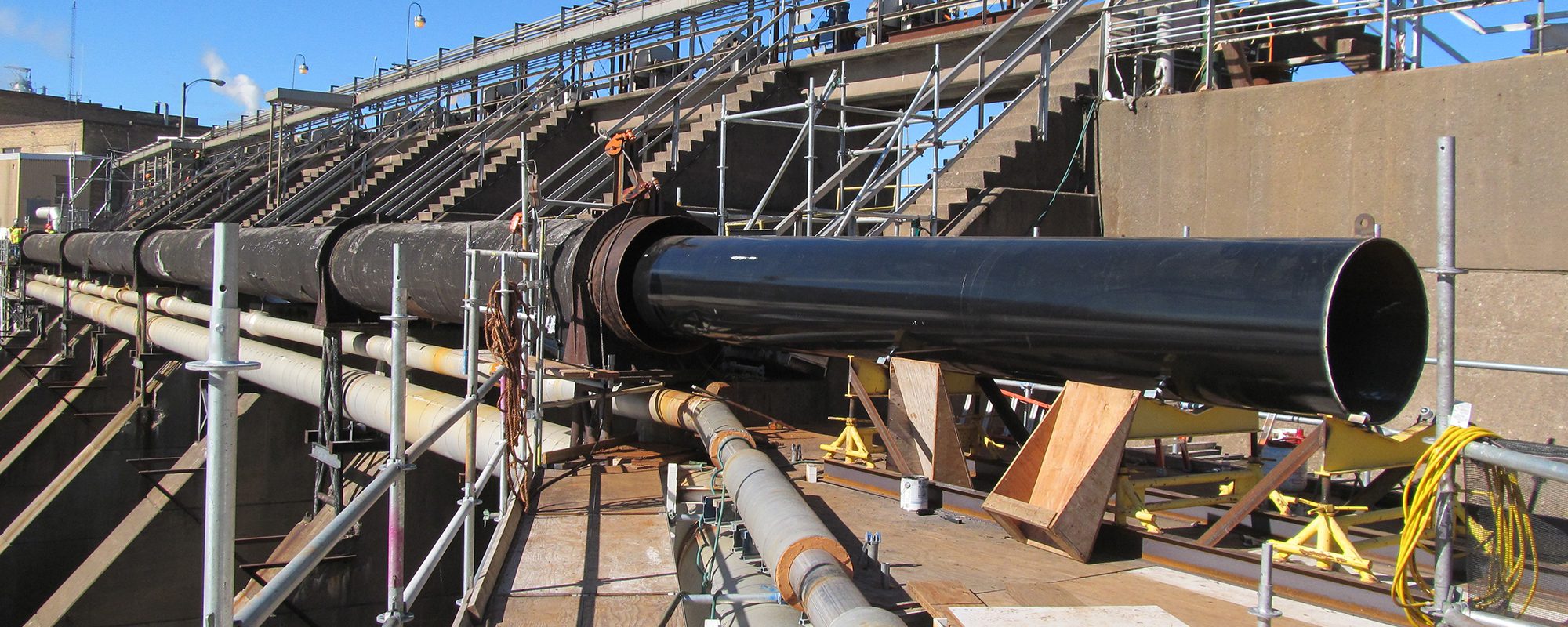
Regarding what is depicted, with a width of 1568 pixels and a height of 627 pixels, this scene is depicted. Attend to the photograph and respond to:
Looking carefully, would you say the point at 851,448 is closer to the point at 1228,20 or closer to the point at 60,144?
the point at 1228,20

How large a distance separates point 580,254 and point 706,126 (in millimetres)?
10196

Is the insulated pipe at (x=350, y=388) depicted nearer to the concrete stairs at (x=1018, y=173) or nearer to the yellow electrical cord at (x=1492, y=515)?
the concrete stairs at (x=1018, y=173)

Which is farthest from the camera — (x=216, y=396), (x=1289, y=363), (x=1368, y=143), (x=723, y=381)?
(x=1368, y=143)

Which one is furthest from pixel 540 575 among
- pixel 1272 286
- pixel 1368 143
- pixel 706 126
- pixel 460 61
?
pixel 460 61

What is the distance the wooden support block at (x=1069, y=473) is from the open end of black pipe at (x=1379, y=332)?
98cm

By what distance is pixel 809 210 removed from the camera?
1016 centimetres

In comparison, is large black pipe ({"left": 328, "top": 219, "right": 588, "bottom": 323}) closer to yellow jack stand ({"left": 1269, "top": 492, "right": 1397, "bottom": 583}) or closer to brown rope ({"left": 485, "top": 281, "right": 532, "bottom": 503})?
brown rope ({"left": 485, "top": 281, "right": 532, "bottom": 503})

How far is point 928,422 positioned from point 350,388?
678 centimetres

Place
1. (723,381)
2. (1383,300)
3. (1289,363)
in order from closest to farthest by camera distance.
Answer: (1289,363), (1383,300), (723,381)

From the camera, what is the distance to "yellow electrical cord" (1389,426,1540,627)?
8.59 feet

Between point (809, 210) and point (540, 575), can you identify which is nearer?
point (540, 575)

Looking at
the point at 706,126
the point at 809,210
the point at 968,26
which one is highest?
the point at 968,26

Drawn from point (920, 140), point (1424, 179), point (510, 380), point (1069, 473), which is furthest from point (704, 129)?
point (1069, 473)

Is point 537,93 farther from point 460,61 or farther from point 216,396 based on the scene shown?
point 216,396
